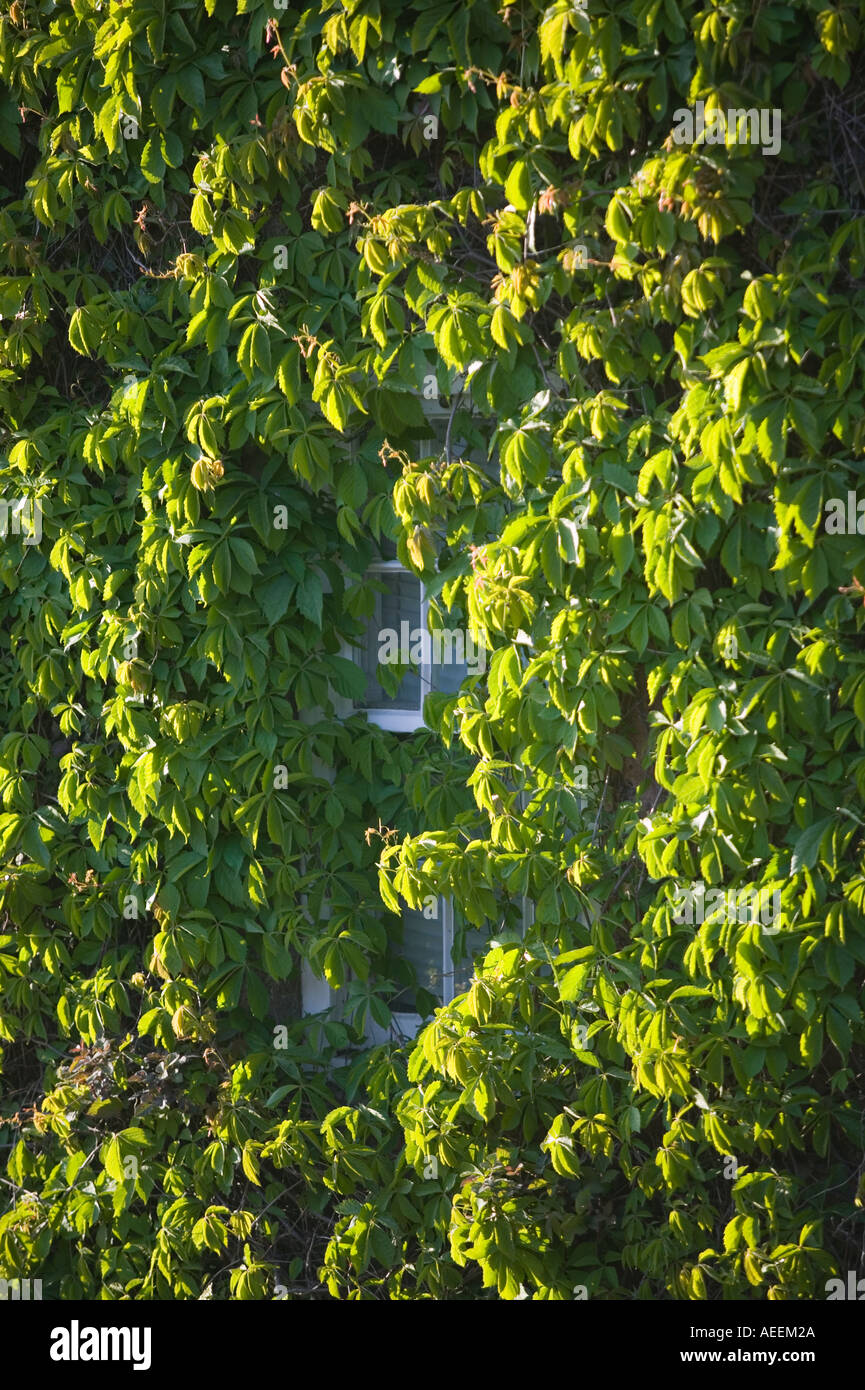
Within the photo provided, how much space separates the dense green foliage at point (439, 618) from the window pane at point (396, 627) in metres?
0.11

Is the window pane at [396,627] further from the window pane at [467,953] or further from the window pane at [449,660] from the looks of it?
the window pane at [467,953]

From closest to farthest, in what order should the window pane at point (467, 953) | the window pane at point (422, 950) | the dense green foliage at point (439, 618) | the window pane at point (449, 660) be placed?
the dense green foliage at point (439, 618)
the window pane at point (449, 660)
the window pane at point (467, 953)
the window pane at point (422, 950)

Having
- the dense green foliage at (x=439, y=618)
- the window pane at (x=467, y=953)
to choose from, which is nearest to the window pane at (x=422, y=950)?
the window pane at (x=467, y=953)

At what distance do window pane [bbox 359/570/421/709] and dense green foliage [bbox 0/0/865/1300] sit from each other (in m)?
0.11

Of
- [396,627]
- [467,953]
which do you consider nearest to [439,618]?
[396,627]

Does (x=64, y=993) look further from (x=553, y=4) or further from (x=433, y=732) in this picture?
(x=553, y=4)

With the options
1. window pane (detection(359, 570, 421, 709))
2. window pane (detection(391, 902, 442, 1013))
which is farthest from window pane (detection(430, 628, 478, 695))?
window pane (detection(391, 902, 442, 1013))

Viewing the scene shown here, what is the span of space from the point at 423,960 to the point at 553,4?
2.34 m

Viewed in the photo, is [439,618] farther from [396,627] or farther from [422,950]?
[422,950]

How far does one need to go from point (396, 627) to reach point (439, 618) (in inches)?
13.9

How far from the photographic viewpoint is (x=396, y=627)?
10.7 ft

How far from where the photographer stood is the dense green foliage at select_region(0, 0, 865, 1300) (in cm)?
255

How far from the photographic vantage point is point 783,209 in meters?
2.55

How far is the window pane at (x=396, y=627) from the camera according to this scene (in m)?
3.24
